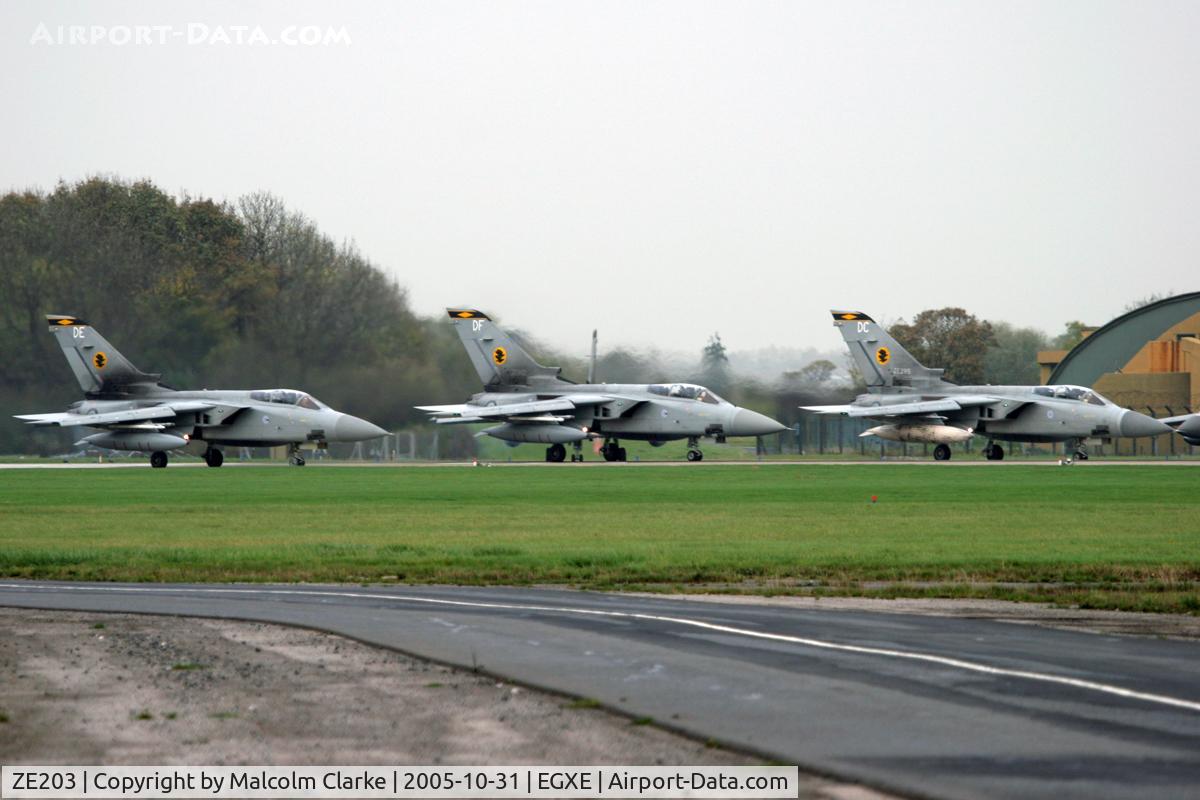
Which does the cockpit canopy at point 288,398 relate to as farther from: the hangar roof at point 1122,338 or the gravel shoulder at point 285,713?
the gravel shoulder at point 285,713

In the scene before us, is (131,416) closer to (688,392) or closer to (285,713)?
(688,392)

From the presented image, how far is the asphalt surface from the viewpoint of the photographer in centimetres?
741

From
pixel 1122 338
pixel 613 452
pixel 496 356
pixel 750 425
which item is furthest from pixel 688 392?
pixel 1122 338

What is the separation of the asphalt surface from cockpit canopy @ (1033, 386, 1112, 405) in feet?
143

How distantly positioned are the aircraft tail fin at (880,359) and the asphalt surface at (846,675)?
47.4 metres

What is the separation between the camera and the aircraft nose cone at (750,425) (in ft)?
185

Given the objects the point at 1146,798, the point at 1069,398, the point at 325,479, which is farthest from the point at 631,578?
the point at 1069,398

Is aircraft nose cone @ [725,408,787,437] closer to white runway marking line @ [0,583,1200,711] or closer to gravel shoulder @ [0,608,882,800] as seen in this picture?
white runway marking line @ [0,583,1200,711]

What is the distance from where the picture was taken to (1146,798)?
671 centimetres

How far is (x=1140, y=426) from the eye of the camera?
53562 millimetres

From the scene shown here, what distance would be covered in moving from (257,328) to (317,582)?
46.1 meters

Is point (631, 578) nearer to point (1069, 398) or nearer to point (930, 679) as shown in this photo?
point (930, 679)

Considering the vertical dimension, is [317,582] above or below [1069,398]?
below
